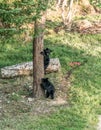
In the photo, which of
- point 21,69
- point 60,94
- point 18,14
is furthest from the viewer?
point 21,69

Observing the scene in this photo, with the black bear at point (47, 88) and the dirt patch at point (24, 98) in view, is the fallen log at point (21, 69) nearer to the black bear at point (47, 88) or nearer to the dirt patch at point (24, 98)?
the dirt patch at point (24, 98)

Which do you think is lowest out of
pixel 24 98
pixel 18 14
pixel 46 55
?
pixel 24 98

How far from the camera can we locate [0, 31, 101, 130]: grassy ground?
11898 mm

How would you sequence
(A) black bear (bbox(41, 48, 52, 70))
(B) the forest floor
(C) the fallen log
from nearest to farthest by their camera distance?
1. (B) the forest floor
2. (A) black bear (bbox(41, 48, 52, 70))
3. (C) the fallen log

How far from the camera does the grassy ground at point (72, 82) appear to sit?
11898mm

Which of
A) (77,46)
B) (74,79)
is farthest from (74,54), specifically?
(74,79)

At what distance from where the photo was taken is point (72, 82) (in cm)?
1578

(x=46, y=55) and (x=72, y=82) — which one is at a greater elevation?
(x=46, y=55)

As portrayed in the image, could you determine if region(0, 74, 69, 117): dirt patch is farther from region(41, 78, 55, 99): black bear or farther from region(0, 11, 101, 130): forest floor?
region(41, 78, 55, 99): black bear

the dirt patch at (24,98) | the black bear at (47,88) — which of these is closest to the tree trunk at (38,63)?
the black bear at (47,88)

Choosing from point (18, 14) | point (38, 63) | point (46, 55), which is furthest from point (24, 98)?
point (18, 14)

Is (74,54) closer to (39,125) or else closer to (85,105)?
(85,105)

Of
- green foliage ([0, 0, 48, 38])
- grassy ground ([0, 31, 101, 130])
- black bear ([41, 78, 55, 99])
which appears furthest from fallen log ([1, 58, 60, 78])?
green foliage ([0, 0, 48, 38])

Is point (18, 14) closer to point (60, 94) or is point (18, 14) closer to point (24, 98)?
point (24, 98)
